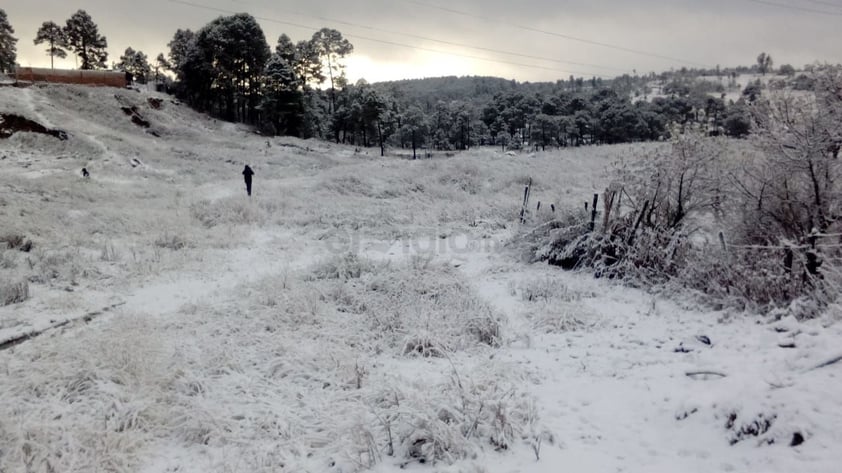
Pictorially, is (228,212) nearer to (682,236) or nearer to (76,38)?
(682,236)

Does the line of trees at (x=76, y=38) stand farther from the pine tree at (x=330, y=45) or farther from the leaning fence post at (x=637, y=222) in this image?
the leaning fence post at (x=637, y=222)

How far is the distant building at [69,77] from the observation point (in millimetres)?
43938

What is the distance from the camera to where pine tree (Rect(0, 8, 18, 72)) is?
5162 cm

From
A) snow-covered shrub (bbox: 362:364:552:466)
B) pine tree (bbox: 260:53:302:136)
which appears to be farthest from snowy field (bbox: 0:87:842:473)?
pine tree (bbox: 260:53:302:136)

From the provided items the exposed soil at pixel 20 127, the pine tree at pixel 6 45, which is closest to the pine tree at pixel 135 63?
the pine tree at pixel 6 45

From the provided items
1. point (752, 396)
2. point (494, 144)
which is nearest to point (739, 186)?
point (752, 396)

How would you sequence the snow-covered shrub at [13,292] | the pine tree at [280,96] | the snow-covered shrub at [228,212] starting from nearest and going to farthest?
the snow-covered shrub at [13,292] → the snow-covered shrub at [228,212] → the pine tree at [280,96]

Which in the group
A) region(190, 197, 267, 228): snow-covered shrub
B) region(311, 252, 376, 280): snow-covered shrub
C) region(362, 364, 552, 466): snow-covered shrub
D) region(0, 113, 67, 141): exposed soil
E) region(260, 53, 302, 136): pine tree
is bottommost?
region(362, 364, 552, 466): snow-covered shrub

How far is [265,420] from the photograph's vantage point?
16.7ft

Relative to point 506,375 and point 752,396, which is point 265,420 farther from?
point 752,396

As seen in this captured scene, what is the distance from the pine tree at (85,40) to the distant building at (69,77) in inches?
655

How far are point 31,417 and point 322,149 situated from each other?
4056cm

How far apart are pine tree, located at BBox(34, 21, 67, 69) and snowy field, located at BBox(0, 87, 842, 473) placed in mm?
58788

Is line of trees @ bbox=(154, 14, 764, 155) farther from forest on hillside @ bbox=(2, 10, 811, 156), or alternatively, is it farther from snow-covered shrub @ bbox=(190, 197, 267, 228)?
snow-covered shrub @ bbox=(190, 197, 267, 228)
